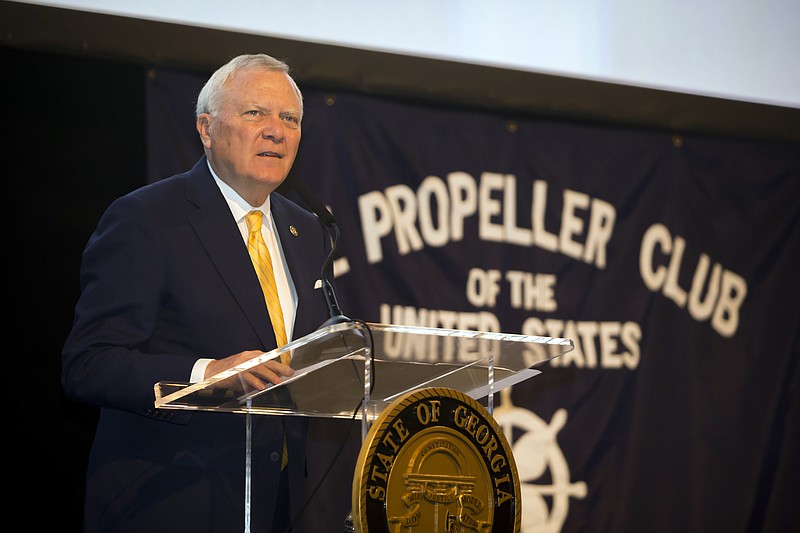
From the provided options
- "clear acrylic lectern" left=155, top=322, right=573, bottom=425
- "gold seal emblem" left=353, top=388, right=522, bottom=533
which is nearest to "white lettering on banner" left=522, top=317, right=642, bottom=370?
"clear acrylic lectern" left=155, top=322, right=573, bottom=425

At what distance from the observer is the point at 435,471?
5.40 ft

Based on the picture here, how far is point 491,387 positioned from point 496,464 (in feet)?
0.66

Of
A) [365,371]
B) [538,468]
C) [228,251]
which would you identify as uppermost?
[228,251]

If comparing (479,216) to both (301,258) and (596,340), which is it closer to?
(596,340)

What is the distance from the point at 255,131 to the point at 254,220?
0.28 metres

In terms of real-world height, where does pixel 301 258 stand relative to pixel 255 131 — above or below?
below

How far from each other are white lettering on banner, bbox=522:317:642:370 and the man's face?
1513mm

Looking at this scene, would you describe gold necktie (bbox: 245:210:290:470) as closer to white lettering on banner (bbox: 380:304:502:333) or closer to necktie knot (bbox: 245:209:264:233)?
necktie knot (bbox: 245:209:264:233)

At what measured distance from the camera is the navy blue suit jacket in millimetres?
1814

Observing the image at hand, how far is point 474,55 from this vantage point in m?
3.58

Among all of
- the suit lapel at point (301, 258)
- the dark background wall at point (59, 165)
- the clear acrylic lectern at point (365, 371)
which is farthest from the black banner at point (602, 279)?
the clear acrylic lectern at point (365, 371)

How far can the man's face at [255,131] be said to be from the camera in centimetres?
231

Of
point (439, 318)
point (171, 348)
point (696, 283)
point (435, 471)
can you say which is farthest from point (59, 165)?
point (696, 283)

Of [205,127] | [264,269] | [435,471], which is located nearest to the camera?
[435,471]
